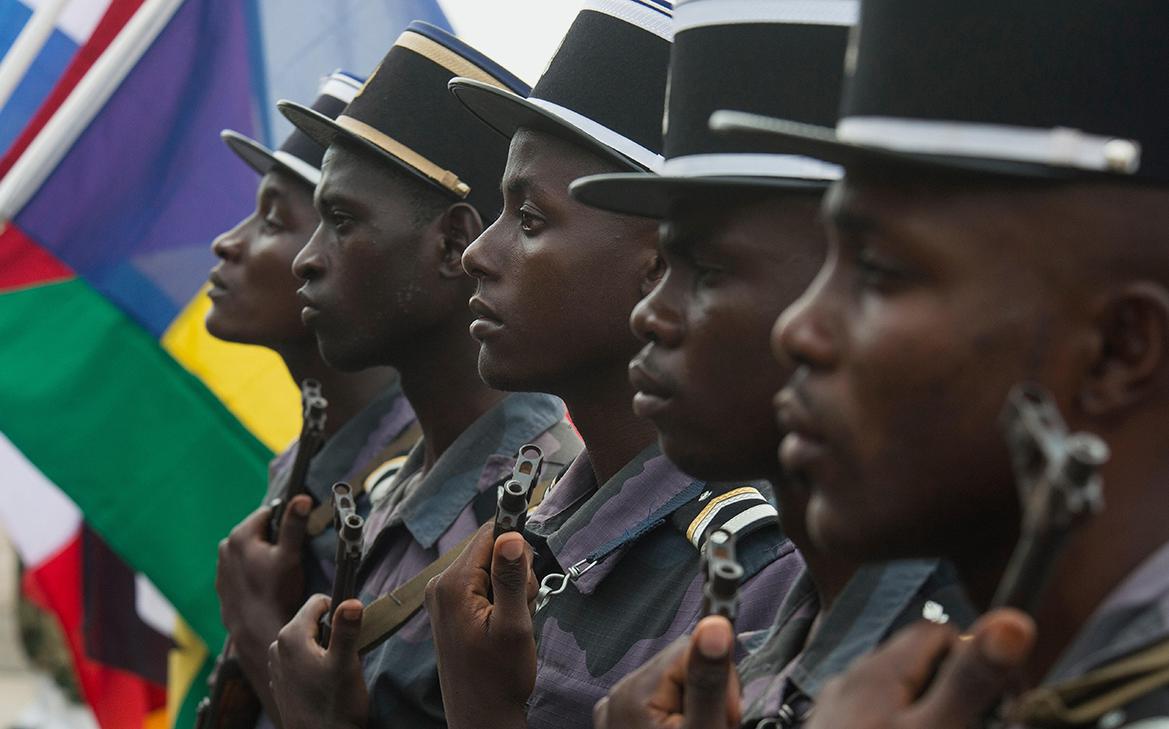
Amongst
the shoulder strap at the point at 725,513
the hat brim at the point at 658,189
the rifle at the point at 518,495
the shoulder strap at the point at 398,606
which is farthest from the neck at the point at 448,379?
the hat brim at the point at 658,189

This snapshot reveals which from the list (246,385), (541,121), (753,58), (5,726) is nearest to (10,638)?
(5,726)

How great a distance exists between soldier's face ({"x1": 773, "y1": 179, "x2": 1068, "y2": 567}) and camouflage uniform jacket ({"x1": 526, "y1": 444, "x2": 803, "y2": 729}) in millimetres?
1284

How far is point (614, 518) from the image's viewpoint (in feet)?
13.4

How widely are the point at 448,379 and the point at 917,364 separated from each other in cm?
333

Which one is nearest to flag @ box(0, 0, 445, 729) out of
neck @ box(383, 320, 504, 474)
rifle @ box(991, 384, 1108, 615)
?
neck @ box(383, 320, 504, 474)

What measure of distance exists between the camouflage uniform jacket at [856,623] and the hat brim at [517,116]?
146 cm

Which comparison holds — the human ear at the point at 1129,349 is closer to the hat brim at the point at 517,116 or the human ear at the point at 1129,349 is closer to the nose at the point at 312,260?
the hat brim at the point at 517,116

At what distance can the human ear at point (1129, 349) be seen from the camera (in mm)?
2266

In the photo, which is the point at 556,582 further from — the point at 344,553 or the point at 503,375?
the point at 344,553

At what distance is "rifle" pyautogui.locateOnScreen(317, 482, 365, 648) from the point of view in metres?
4.75

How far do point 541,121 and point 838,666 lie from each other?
1.82 meters

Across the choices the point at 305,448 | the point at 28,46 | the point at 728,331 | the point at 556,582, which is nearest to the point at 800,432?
the point at 728,331

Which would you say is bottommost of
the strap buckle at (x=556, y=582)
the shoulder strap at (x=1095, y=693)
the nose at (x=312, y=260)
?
the nose at (x=312, y=260)

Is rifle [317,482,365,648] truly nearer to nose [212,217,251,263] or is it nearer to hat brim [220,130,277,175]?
nose [212,217,251,263]
